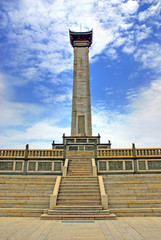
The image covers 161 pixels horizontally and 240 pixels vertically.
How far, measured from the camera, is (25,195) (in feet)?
35.8

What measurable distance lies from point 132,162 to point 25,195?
975 centimetres

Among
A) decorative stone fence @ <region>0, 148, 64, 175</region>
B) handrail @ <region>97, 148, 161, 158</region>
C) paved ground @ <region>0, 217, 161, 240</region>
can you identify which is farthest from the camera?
handrail @ <region>97, 148, 161, 158</region>

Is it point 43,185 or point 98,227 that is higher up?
point 43,185

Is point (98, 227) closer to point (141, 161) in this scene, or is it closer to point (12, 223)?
point (12, 223)

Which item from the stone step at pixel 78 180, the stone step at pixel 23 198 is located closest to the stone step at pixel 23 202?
the stone step at pixel 23 198

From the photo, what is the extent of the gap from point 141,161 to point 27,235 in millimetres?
12086

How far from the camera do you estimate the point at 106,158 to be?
52.1ft

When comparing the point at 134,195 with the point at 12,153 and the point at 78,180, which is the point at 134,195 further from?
the point at 12,153

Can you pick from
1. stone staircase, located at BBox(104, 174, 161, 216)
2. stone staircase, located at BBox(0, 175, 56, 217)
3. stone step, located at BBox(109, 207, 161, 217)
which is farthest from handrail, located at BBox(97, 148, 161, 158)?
stone step, located at BBox(109, 207, 161, 217)

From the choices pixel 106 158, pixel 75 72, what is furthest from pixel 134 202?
pixel 75 72

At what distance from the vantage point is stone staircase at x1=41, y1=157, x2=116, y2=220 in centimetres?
885

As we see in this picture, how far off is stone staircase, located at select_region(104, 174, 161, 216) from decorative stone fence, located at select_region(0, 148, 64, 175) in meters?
5.27

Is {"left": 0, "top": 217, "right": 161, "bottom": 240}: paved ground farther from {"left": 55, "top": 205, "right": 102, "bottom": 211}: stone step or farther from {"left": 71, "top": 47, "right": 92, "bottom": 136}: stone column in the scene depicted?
{"left": 71, "top": 47, "right": 92, "bottom": 136}: stone column

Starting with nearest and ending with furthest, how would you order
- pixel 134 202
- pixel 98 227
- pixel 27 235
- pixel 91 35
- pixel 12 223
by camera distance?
pixel 27 235
pixel 98 227
pixel 12 223
pixel 134 202
pixel 91 35
